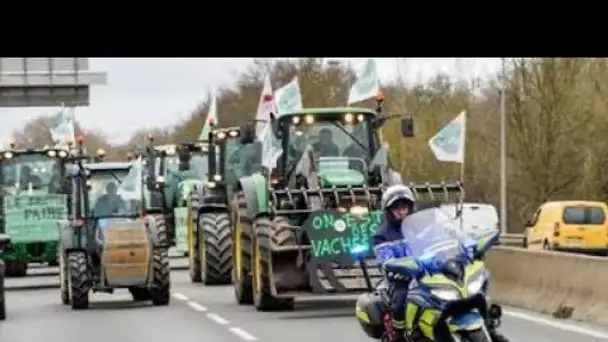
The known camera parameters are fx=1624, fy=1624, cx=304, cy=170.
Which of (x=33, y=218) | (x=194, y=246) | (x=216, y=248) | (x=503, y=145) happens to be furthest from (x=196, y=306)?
(x=503, y=145)

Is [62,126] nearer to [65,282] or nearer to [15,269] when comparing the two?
[15,269]

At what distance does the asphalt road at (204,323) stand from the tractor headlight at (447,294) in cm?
608

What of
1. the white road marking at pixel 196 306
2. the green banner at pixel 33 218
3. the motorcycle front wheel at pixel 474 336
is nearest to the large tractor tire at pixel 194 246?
the green banner at pixel 33 218

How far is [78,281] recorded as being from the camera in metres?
24.9

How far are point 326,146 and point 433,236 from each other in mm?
11269

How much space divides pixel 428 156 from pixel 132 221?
135 ft

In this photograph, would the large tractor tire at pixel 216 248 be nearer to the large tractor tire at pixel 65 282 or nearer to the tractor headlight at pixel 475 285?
the large tractor tire at pixel 65 282

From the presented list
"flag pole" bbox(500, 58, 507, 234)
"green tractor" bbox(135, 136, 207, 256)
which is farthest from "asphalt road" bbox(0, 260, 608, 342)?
"flag pole" bbox(500, 58, 507, 234)

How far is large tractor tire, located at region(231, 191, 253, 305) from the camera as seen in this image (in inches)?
954

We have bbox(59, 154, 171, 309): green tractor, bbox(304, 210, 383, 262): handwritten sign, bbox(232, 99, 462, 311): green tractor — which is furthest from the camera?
bbox(59, 154, 171, 309): green tractor

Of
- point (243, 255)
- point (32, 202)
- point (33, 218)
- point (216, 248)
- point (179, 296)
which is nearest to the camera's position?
point (243, 255)

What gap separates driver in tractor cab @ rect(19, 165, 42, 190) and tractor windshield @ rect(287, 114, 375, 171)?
→ 12389mm

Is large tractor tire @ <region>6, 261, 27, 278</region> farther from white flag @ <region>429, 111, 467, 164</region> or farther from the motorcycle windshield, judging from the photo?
the motorcycle windshield
